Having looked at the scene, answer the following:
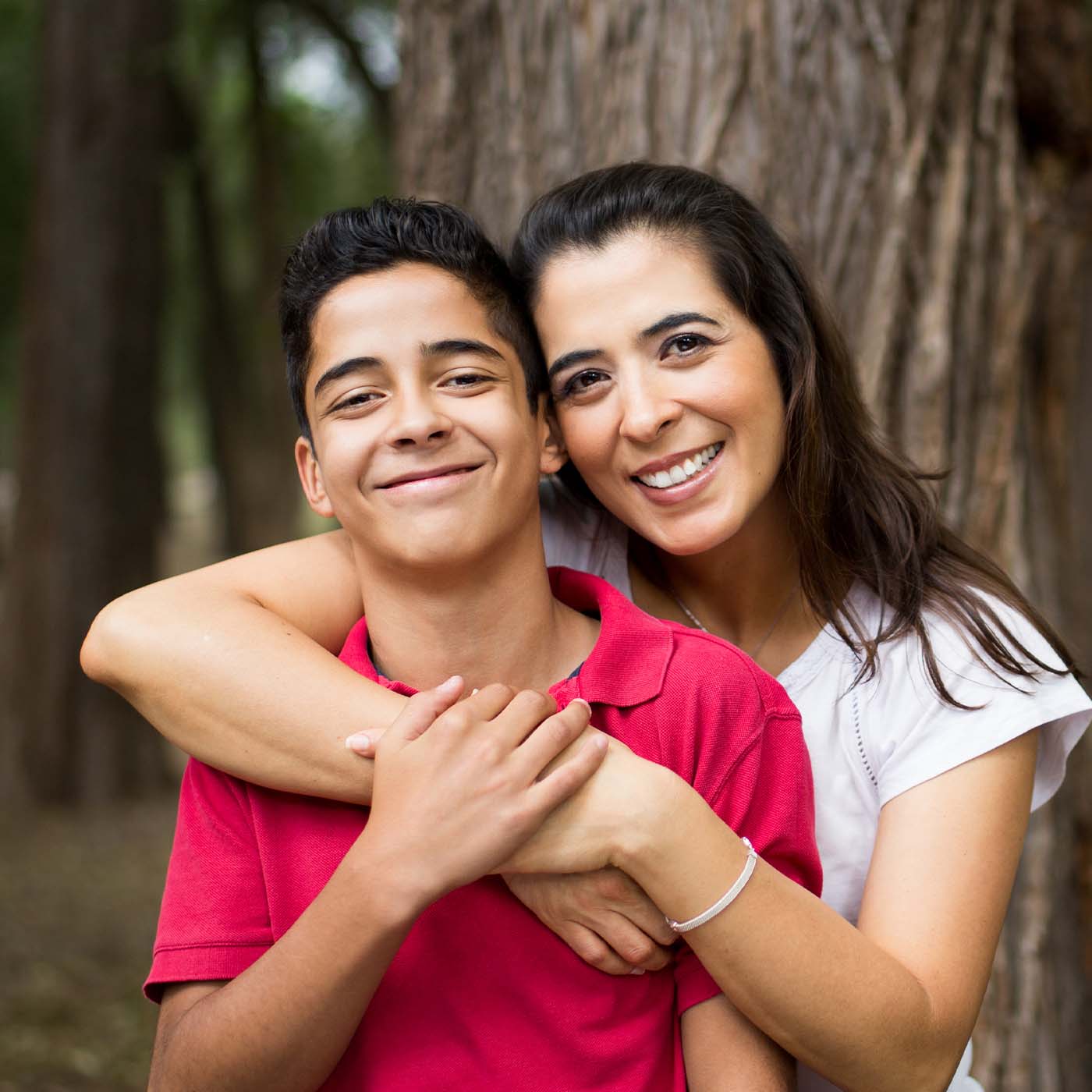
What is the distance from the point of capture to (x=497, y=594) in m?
2.08

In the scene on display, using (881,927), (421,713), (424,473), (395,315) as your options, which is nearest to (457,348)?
(395,315)

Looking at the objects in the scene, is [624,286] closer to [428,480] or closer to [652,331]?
[652,331]

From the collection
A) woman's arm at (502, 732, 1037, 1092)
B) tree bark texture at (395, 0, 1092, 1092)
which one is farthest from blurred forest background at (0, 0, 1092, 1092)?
woman's arm at (502, 732, 1037, 1092)

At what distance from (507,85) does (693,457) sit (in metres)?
1.41

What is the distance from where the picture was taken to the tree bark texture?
9.72 ft

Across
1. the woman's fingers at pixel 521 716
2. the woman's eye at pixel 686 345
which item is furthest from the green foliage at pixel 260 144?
the woman's fingers at pixel 521 716

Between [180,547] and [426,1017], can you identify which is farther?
[180,547]

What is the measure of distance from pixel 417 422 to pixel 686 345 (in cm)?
54

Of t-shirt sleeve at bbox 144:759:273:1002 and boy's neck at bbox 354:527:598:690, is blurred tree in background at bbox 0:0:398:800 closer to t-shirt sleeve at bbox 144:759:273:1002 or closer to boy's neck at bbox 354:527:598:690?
boy's neck at bbox 354:527:598:690

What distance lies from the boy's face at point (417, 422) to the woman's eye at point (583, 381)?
0.17 metres

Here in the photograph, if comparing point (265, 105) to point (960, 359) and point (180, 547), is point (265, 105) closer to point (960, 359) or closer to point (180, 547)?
point (960, 359)

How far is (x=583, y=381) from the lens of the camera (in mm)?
2248

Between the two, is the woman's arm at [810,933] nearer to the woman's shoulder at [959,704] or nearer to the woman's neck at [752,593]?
the woman's shoulder at [959,704]

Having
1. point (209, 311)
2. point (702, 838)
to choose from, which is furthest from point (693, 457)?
point (209, 311)
